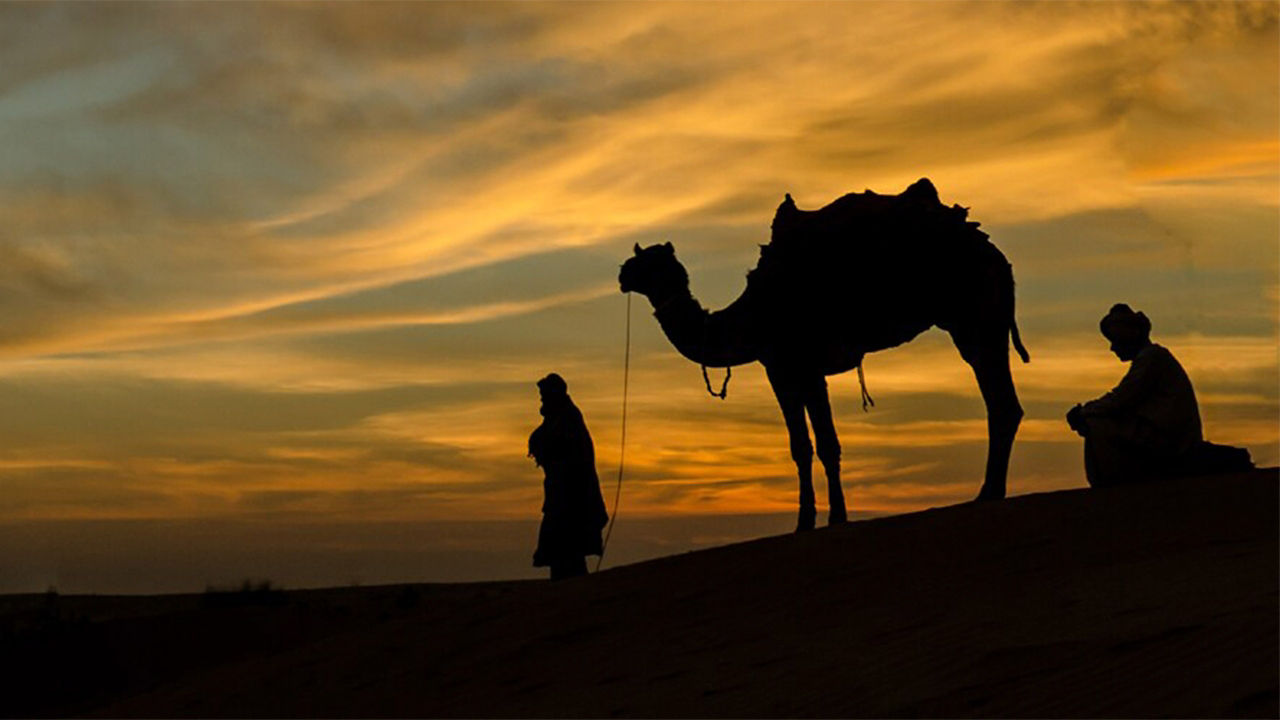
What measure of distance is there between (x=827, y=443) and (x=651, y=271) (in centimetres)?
303

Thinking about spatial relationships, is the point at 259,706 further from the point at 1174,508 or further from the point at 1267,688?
the point at 1267,688

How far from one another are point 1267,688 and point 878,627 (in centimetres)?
414

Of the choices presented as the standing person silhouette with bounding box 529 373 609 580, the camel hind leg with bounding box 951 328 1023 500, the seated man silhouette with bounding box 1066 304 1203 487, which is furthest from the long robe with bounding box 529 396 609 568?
the seated man silhouette with bounding box 1066 304 1203 487

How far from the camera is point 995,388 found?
63.0 ft

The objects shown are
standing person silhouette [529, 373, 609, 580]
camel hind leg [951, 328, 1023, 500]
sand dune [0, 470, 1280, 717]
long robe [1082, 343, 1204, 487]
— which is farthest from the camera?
standing person silhouette [529, 373, 609, 580]

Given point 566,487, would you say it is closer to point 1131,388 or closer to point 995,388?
point 995,388

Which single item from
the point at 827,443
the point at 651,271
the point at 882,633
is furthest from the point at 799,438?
the point at 882,633

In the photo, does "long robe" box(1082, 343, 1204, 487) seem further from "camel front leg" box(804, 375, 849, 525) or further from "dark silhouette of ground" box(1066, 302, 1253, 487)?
"camel front leg" box(804, 375, 849, 525)

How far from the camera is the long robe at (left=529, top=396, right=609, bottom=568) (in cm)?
2025

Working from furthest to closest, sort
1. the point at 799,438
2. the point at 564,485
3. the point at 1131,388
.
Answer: the point at 564,485 → the point at 799,438 → the point at 1131,388

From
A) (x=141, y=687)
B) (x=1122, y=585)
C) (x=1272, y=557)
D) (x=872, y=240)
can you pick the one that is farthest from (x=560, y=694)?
(x=141, y=687)

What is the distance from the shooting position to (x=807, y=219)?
64.2 ft

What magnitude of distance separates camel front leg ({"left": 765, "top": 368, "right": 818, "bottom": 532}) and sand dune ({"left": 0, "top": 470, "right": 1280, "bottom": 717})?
1.14 meters

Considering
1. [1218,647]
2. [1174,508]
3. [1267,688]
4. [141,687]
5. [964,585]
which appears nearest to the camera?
[1267,688]
